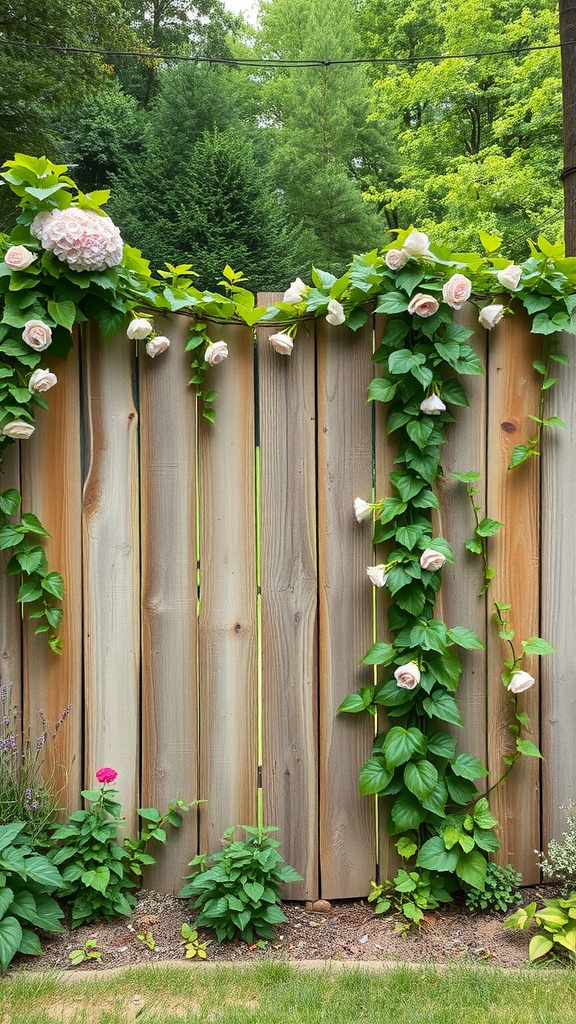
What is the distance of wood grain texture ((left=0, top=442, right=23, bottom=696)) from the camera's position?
204 cm

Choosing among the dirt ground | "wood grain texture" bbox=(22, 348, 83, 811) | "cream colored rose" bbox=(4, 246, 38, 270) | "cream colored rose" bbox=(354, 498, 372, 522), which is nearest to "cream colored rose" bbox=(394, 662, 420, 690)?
"cream colored rose" bbox=(354, 498, 372, 522)

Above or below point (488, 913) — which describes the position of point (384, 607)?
above

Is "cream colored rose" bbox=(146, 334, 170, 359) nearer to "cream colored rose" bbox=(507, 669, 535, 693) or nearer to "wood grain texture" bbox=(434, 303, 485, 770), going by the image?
"wood grain texture" bbox=(434, 303, 485, 770)

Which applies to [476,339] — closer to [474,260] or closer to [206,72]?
[474,260]

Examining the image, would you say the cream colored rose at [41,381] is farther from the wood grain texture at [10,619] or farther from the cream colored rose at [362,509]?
the cream colored rose at [362,509]

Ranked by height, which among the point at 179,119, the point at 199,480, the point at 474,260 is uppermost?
the point at 179,119

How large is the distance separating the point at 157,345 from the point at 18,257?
44 cm

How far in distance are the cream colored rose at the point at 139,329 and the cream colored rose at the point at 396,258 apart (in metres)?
0.73

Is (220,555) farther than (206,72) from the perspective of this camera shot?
No

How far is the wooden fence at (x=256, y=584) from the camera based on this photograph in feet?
6.79

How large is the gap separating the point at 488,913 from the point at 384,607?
0.95 meters

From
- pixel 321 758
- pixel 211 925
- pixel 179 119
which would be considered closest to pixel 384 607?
pixel 321 758

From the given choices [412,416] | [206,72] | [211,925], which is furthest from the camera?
[206,72]

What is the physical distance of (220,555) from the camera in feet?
6.87
